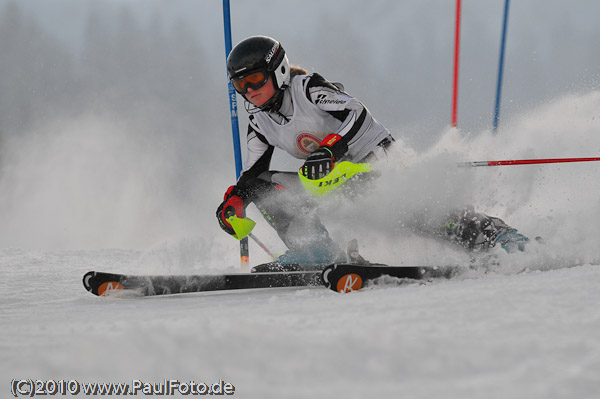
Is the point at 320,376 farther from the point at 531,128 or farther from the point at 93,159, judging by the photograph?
the point at 93,159

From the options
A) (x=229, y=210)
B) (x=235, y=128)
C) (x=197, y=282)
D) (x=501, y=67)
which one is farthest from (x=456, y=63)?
(x=197, y=282)

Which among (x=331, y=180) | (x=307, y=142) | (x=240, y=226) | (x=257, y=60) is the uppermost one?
(x=257, y=60)

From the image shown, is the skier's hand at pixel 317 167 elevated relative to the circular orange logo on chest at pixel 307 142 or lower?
lower

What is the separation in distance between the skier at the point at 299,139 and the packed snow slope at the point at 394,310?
114 millimetres

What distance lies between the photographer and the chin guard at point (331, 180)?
2312 millimetres

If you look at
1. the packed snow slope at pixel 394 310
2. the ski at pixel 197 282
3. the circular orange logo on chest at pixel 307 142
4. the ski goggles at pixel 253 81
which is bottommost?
the ski at pixel 197 282

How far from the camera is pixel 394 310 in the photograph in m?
1.12

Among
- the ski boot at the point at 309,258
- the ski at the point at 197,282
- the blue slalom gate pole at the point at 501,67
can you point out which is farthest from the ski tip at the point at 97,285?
the blue slalom gate pole at the point at 501,67

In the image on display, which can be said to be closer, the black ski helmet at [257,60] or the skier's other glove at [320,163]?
the skier's other glove at [320,163]

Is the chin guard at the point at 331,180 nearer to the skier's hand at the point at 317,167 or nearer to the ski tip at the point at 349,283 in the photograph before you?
the skier's hand at the point at 317,167

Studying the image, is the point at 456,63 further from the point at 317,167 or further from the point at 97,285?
the point at 97,285

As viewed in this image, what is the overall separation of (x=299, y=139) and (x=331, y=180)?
1.73 ft

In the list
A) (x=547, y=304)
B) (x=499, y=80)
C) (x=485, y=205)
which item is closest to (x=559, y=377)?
(x=547, y=304)

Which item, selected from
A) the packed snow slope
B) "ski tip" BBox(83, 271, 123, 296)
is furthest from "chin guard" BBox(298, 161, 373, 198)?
"ski tip" BBox(83, 271, 123, 296)
